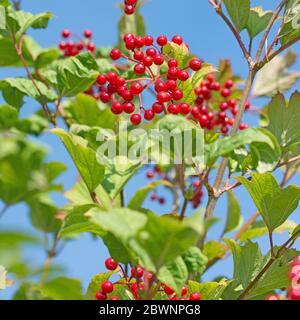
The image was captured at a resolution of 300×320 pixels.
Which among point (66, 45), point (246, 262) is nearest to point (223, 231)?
point (246, 262)

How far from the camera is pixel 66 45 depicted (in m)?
2.65

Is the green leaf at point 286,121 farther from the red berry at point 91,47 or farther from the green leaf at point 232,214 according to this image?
the red berry at point 91,47

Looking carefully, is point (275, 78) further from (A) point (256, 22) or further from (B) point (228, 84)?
(A) point (256, 22)

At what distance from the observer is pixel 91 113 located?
2037 millimetres

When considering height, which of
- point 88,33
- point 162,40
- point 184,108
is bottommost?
point 184,108

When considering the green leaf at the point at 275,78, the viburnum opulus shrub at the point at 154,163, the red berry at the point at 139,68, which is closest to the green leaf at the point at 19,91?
the viburnum opulus shrub at the point at 154,163

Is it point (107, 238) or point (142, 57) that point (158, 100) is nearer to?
point (142, 57)

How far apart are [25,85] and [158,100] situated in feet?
2.38

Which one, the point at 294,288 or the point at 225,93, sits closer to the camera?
the point at 294,288

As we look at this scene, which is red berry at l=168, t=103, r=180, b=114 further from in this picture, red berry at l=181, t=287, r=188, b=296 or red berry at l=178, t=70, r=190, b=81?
red berry at l=181, t=287, r=188, b=296

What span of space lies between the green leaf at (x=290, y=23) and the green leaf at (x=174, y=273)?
0.85 m

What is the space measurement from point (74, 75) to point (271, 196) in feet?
2.58

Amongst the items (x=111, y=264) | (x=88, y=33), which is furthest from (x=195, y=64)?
(x=88, y=33)

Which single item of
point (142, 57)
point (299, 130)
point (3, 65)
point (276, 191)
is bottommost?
point (276, 191)
